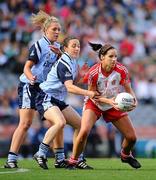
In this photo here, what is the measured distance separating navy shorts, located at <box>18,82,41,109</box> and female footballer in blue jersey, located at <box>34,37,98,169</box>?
0.15 metres

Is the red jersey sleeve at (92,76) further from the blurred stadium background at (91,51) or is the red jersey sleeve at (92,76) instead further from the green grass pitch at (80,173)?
the blurred stadium background at (91,51)

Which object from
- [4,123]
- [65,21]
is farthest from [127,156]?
[65,21]

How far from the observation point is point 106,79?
9.95 metres

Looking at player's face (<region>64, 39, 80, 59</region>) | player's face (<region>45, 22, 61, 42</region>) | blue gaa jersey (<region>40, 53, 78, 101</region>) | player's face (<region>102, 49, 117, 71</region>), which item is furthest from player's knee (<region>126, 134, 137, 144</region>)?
player's face (<region>45, 22, 61, 42</region>)

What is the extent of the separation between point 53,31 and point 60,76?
83cm

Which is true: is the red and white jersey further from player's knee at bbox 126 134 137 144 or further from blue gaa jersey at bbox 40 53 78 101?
player's knee at bbox 126 134 137 144

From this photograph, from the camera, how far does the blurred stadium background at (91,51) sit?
17562 mm

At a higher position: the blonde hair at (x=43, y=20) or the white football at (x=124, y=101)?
the blonde hair at (x=43, y=20)

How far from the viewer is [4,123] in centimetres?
1725

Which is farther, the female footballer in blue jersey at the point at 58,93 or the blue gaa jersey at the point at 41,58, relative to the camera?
the blue gaa jersey at the point at 41,58

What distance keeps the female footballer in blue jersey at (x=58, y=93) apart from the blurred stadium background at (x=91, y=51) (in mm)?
5796

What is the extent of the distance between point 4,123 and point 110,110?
292 inches

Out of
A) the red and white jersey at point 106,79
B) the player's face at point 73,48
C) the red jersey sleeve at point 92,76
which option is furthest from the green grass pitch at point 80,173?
the player's face at point 73,48

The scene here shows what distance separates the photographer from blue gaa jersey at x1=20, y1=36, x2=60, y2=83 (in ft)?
34.2
